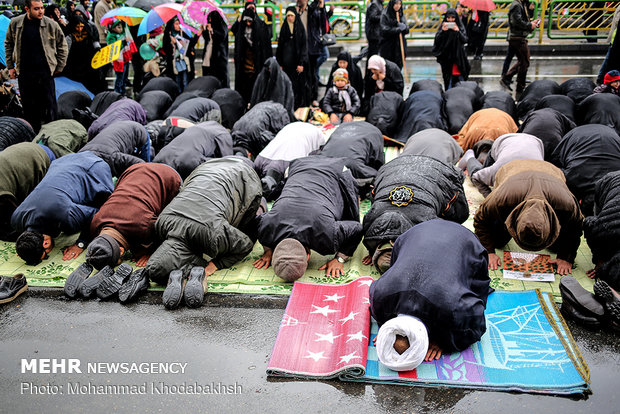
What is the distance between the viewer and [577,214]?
4148 millimetres

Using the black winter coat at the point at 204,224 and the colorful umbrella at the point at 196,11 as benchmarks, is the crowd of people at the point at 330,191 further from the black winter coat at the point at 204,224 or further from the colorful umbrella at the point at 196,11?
the colorful umbrella at the point at 196,11

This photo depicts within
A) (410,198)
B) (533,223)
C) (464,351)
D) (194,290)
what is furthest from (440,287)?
(194,290)

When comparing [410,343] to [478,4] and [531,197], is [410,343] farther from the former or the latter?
[478,4]

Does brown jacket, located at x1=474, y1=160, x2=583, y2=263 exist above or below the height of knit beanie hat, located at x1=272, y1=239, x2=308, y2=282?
above

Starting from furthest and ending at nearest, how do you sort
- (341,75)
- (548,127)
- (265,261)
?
1. (341,75)
2. (548,127)
3. (265,261)

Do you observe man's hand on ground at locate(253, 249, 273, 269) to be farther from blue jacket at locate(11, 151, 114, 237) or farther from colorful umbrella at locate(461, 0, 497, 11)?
colorful umbrella at locate(461, 0, 497, 11)

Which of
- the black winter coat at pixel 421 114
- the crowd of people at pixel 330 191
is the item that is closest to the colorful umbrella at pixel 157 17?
the crowd of people at pixel 330 191

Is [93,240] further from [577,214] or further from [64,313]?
[577,214]

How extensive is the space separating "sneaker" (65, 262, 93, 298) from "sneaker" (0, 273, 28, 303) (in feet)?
1.23

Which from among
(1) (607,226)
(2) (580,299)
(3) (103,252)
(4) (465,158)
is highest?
(1) (607,226)

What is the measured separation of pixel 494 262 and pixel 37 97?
5999mm

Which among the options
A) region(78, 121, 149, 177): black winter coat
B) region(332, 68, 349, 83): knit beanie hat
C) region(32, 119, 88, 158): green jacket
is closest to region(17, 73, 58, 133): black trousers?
region(32, 119, 88, 158): green jacket

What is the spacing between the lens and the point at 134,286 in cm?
427

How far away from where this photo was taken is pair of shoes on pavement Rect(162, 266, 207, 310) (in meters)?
4.14
